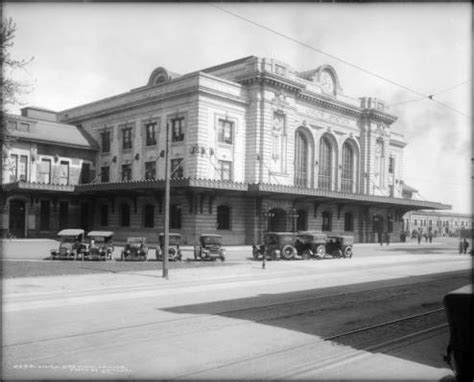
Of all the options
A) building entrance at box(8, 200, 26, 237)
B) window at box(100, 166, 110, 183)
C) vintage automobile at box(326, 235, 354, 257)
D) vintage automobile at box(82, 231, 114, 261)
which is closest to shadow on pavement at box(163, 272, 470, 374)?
vintage automobile at box(82, 231, 114, 261)

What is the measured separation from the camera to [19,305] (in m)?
11.9

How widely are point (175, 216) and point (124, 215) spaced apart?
7881 millimetres

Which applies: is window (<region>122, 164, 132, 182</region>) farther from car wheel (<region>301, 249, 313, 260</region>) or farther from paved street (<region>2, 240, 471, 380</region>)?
paved street (<region>2, 240, 471, 380</region>)

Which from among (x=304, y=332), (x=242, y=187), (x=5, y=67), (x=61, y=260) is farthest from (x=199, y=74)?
(x=304, y=332)

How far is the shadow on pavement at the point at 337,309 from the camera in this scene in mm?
9148

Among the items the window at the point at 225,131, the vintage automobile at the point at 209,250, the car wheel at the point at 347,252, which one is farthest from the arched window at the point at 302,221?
the vintage automobile at the point at 209,250

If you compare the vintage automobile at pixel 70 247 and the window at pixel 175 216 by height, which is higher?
the window at pixel 175 216

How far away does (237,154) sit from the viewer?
1654 inches

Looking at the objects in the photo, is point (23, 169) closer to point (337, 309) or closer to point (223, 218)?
point (223, 218)

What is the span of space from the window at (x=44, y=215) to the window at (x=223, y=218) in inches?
710

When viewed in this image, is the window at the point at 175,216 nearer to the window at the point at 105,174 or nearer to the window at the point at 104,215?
the window at the point at 104,215

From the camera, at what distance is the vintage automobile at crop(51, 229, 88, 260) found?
24.1 m

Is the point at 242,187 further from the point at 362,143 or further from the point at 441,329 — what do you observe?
the point at 441,329

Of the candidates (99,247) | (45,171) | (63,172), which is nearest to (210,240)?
(99,247)
